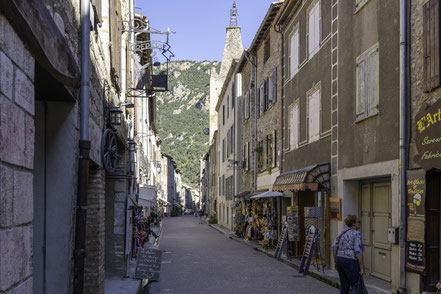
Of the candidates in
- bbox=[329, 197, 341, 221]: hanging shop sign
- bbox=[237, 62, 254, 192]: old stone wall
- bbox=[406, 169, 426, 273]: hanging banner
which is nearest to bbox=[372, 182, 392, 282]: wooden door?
bbox=[329, 197, 341, 221]: hanging shop sign

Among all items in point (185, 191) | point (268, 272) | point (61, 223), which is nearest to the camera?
point (61, 223)

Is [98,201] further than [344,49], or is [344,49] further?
[344,49]

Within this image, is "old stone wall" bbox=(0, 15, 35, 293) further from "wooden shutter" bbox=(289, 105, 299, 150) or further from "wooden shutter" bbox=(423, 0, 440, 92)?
"wooden shutter" bbox=(289, 105, 299, 150)

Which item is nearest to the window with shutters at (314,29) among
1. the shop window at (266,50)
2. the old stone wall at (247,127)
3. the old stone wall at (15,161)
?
the shop window at (266,50)

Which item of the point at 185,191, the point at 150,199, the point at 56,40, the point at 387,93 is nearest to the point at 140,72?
the point at 150,199

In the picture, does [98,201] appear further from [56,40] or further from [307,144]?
[307,144]

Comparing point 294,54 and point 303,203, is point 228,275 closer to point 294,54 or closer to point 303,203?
point 303,203

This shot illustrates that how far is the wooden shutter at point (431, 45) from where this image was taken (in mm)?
8945

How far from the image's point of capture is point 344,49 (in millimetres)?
13992

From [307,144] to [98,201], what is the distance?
10.0m

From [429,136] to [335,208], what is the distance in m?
5.40

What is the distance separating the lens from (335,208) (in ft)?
Result: 46.5

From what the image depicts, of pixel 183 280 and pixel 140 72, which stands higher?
pixel 140 72

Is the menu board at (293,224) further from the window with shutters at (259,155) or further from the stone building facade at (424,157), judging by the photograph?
the window with shutters at (259,155)
